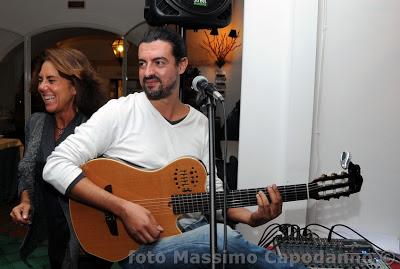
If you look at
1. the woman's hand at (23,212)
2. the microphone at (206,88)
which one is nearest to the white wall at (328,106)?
the microphone at (206,88)

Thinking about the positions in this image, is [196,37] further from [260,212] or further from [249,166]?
[260,212]

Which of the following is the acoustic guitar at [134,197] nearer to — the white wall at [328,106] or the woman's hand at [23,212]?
the woman's hand at [23,212]

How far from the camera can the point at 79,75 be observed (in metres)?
1.88

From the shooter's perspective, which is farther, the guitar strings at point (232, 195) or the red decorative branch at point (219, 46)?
the red decorative branch at point (219, 46)

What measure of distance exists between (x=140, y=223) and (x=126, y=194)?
0.56 ft

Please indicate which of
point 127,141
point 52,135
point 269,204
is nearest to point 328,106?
point 269,204

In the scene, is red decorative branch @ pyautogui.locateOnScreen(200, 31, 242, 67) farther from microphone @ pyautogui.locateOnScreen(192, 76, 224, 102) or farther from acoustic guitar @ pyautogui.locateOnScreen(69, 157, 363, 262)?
microphone @ pyautogui.locateOnScreen(192, 76, 224, 102)

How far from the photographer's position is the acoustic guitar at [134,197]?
152 centimetres

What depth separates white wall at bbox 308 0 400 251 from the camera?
212cm

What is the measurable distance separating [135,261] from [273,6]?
4.86ft

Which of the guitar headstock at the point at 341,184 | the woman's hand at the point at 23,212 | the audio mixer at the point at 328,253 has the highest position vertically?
the guitar headstock at the point at 341,184

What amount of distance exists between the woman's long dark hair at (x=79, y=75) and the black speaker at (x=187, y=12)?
0.41 m

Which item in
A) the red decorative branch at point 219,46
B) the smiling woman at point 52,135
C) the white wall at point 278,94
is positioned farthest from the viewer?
the red decorative branch at point 219,46

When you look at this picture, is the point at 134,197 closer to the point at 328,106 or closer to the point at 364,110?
the point at 328,106
